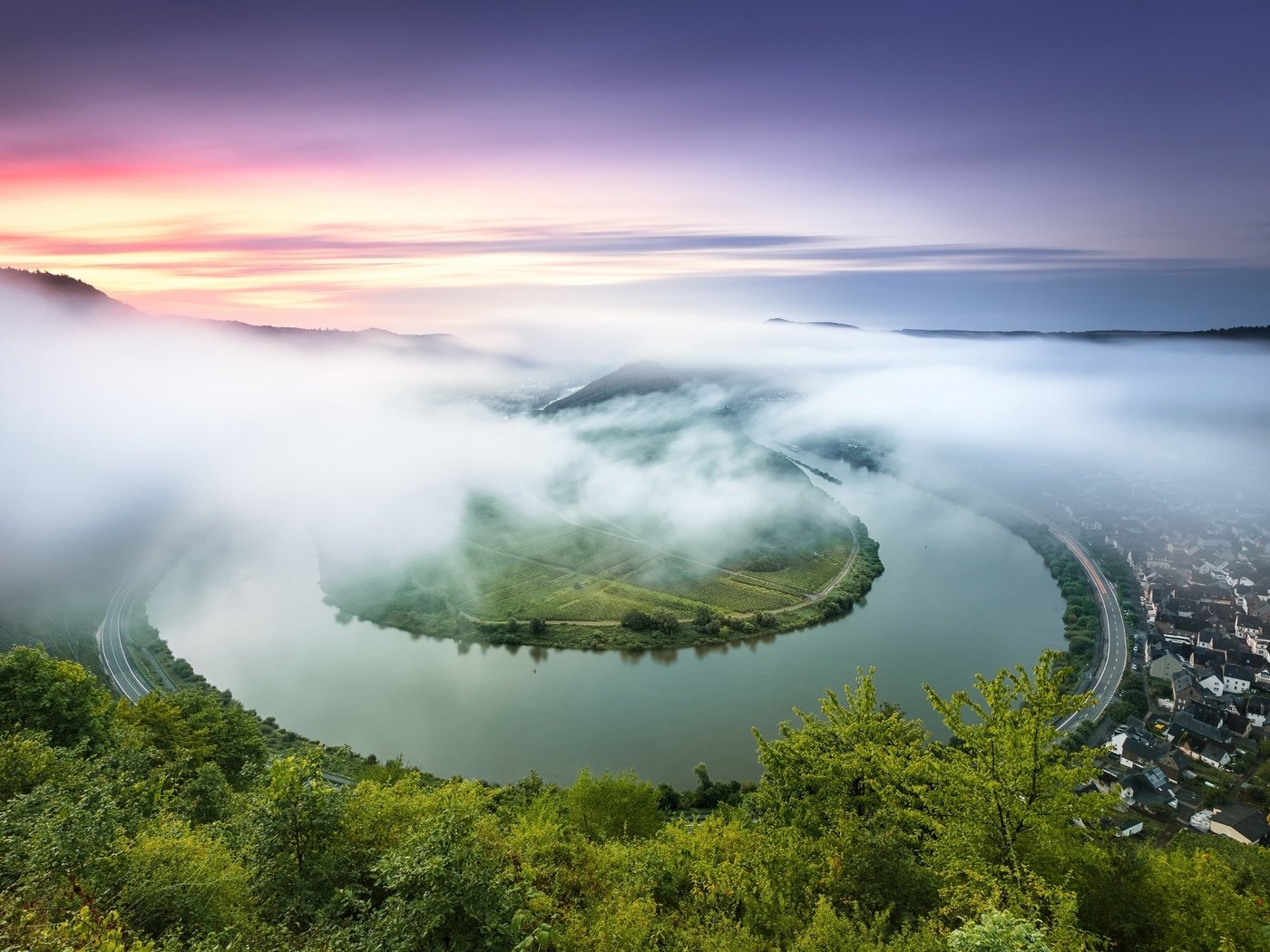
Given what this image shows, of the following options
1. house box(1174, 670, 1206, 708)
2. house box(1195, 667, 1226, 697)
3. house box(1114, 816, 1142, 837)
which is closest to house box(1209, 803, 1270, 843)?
house box(1114, 816, 1142, 837)

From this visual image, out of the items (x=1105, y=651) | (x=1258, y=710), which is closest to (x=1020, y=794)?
(x=1258, y=710)

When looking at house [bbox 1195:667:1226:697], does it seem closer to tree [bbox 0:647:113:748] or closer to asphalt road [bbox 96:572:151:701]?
tree [bbox 0:647:113:748]

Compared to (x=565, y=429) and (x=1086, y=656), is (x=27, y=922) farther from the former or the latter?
(x=565, y=429)

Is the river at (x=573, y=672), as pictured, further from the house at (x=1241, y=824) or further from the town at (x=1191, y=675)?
the house at (x=1241, y=824)

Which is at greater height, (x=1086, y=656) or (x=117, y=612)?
(x=1086, y=656)

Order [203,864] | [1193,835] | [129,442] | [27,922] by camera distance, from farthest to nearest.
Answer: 1. [129,442]
2. [1193,835]
3. [203,864]
4. [27,922]

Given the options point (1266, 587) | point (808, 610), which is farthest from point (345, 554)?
point (1266, 587)
